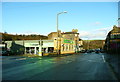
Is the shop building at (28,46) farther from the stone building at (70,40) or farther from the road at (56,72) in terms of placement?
the road at (56,72)

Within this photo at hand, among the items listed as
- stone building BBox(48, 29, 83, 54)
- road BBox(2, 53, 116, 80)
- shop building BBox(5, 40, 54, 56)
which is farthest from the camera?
stone building BBox(48, 29, 83, 54)

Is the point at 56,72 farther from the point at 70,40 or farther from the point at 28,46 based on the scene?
the point at 70,40

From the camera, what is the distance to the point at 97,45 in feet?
438

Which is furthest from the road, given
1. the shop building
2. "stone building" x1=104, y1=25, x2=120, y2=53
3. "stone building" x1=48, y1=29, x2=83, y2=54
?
"stone building" x1=48, y1=29, x2=83, y2=54

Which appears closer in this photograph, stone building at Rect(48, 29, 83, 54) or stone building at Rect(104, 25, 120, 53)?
stone building at Rect(104, 25, 120, 53)

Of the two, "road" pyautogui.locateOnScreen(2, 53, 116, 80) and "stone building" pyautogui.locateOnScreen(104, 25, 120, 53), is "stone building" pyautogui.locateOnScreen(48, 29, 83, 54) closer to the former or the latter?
"road" pyautogui.locateOnScreen(2, 53, 116, 80)

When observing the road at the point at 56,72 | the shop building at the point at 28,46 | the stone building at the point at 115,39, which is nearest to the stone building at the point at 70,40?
the shop building at the point at 28,46

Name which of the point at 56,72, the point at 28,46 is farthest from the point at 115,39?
the point at 28,46

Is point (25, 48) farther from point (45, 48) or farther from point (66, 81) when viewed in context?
point (66, 81)

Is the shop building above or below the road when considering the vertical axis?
above

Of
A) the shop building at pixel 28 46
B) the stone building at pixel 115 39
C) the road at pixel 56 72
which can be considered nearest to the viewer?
the road at pixel 56 72

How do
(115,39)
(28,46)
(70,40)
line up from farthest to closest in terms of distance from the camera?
(70,40)
(28,46)
(115,39)

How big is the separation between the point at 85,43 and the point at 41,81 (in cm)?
12132

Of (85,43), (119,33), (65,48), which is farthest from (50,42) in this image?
(85,43)
